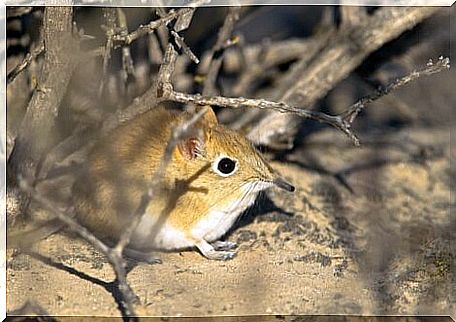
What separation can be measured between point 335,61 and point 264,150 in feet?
1.87

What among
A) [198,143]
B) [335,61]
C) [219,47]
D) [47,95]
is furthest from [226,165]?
[335,61]

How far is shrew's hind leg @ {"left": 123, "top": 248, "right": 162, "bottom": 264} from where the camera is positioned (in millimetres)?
3891

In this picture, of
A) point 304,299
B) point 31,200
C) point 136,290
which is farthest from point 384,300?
point 31,200

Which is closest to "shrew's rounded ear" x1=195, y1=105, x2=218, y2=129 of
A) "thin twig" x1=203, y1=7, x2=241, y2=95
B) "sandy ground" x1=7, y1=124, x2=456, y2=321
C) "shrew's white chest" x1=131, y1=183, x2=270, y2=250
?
"shrew's white chest" x1=131, y1=183, x2=270, y2=250

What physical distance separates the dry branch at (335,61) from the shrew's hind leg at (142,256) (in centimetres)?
122

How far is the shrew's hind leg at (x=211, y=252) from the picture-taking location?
13.1 feet

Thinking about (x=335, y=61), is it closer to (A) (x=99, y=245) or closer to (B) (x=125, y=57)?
(B) (x=125, y=57)

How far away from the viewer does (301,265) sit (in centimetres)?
397

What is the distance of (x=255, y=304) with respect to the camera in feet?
12.1

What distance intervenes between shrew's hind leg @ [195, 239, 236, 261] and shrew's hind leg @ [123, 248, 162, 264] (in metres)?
0.18

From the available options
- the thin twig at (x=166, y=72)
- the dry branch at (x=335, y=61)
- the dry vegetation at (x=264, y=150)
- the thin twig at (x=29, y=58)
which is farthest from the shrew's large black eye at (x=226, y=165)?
the dry branch at (x=335, y=61)

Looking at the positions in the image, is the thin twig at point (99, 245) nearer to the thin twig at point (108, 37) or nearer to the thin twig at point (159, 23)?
the thin twig at point (159, 23)

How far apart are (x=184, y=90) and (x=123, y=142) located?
116cm

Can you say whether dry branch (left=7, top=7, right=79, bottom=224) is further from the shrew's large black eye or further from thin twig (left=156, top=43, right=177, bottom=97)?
the shrew's large black eye
